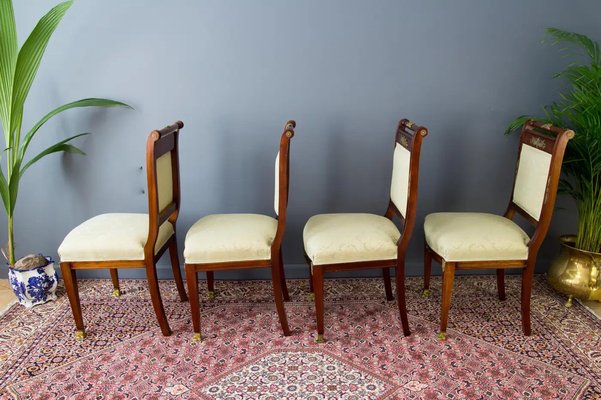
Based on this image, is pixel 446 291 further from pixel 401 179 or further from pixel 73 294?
pixel 73 294

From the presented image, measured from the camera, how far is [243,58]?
270 cm

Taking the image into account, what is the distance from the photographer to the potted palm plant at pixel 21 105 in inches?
91.8

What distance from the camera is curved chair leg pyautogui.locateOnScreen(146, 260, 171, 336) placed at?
2246mm

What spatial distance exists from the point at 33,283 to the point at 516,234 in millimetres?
2579

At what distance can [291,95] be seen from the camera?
9.04 ft

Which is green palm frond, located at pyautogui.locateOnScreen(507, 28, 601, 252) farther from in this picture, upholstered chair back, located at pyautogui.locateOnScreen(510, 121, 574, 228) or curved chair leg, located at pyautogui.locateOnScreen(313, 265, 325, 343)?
curved chair leg, located at pyautogui.locateOnScreen(313, 265, 325, 343)

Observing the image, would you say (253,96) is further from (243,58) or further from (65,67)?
(65,67)

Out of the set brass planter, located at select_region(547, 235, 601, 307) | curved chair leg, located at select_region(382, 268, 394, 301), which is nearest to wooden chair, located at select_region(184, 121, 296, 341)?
curved chair leg, located at select_region(382, 268, 394, 301)

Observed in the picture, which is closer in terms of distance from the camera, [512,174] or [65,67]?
[65,67]

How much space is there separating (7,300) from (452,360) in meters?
2.50

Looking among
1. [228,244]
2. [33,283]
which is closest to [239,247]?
[228,244]

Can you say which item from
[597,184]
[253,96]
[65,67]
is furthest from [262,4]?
[597,184]

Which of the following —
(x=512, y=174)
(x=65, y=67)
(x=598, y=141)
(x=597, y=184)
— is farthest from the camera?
(x=512, y=174)

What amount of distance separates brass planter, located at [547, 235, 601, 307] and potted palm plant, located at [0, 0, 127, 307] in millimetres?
2629
